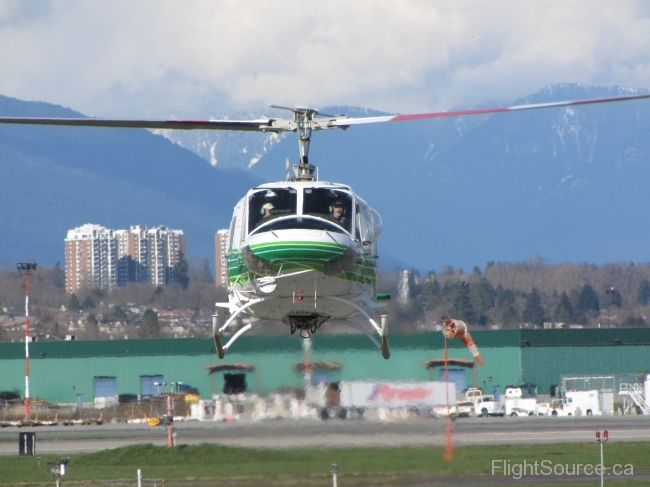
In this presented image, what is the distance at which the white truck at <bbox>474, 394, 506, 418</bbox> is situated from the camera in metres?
51.8

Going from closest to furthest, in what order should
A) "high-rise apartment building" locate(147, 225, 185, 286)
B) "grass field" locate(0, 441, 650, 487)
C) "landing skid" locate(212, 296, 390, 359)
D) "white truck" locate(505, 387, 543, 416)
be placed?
"landing skid" locate(212, 296, 390, 359), "grass field" locate(0, 441, 650, 487), "white truck" locate(505, 387, 543, 416), "high-rise apartment building" locate(147, 225, 185, 286)

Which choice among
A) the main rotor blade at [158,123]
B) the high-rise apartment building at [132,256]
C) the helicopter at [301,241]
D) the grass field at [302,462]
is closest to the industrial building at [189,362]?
the grass field at [302,462]

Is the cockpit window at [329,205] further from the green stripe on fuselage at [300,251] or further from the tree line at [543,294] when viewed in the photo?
the tree line at [543,294]

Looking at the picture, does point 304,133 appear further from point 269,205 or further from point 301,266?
point 301,266

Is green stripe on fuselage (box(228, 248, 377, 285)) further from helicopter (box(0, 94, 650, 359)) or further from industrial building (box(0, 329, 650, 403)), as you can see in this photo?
industrial building (box(0, 329, 650, 403))

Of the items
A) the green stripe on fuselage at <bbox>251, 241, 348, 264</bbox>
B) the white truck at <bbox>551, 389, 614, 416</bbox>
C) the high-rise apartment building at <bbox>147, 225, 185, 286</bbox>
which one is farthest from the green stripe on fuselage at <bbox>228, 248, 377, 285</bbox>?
the high-rise apartment building at <bbox>147, 225, 185, 286</bbox>

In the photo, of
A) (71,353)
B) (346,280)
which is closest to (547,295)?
(71,353)

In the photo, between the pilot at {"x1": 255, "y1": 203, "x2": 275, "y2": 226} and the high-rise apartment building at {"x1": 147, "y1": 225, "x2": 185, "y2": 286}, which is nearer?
the pilot at {"x1": 255, "y1": 203, "x2": 275, "y2": 226}

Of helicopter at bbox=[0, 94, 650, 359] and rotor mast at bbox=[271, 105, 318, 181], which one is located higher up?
rotor mast at bbox=[271, 105, 318, 181]

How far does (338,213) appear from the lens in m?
18.9

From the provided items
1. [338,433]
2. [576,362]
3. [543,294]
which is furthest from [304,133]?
[543,294]

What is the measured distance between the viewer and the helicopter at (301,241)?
58.0 ft

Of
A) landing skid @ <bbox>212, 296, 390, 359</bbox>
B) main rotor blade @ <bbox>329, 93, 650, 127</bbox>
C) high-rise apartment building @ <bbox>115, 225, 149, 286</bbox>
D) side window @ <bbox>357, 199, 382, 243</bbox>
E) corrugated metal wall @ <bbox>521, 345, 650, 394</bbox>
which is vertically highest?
high-rise apartment building @ <bbox>115, 225, 149, 286</bbox>

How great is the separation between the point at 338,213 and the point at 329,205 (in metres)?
0.21
